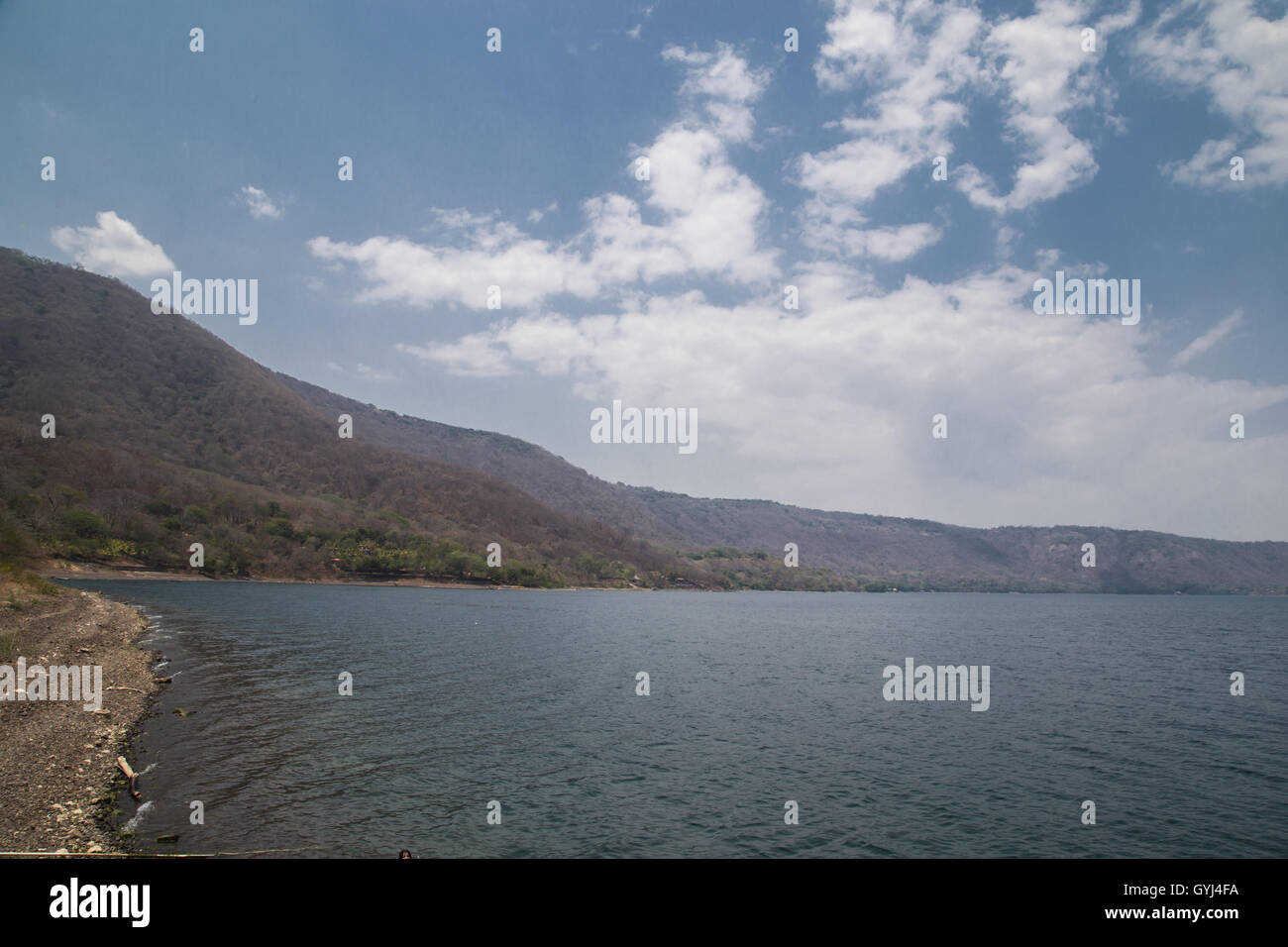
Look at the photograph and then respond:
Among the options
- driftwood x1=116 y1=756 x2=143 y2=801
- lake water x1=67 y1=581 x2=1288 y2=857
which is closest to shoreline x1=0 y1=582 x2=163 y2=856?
driftwood x1=116 y1=756 x2=143 y2=801

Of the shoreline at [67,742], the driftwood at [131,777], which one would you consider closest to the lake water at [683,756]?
the driftwood at [131,777]

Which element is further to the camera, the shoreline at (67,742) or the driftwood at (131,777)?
the driftwood at (131,777)

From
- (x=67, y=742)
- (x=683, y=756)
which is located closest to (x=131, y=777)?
(x=67, y=742)

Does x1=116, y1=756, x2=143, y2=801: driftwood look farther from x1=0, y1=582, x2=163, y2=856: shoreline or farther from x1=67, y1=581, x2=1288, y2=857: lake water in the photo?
x1=67, y1=581, x2=1288, y2=857: lake water

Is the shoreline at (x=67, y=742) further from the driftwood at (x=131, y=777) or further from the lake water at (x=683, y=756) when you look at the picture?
the lake water at (x=683, y=756)

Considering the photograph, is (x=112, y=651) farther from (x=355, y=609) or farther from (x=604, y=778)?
(x=355, y=609)
